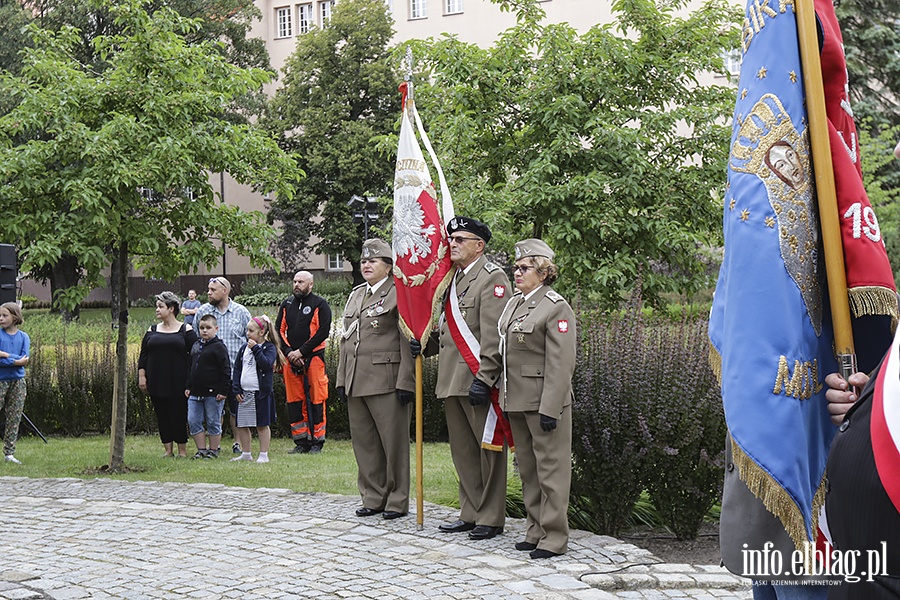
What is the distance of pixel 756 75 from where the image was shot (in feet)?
10.9

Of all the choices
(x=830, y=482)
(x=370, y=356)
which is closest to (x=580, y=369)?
(x=370, y=356)

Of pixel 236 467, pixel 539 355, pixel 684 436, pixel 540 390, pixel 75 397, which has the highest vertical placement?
pixel 539 355

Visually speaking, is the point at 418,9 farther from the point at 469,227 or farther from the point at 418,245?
the point at 469,227

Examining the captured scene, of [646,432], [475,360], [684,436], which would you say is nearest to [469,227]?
[475,360]

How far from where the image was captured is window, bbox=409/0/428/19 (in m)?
51.8

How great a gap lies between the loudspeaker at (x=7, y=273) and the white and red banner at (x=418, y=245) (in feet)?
12.0

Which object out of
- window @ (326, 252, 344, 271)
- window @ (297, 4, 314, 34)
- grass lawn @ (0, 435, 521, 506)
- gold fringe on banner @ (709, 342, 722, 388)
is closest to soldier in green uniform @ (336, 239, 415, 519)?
grass lawn @ (0, 435, 521, 506)

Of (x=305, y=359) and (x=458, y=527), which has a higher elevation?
(x=305, y=359)

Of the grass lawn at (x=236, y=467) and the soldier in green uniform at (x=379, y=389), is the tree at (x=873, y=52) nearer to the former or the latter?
the grass lawn at (x=236, y=467)

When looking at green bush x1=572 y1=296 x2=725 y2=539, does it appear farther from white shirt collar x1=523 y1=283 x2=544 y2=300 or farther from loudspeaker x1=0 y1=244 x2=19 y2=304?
loudspeaker x1=0 y1=244 x2=19 y2=304

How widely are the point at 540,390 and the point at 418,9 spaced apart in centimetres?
4739

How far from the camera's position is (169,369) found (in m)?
12.4

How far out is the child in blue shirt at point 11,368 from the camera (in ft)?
40.2

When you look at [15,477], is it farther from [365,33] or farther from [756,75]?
[365,33]
